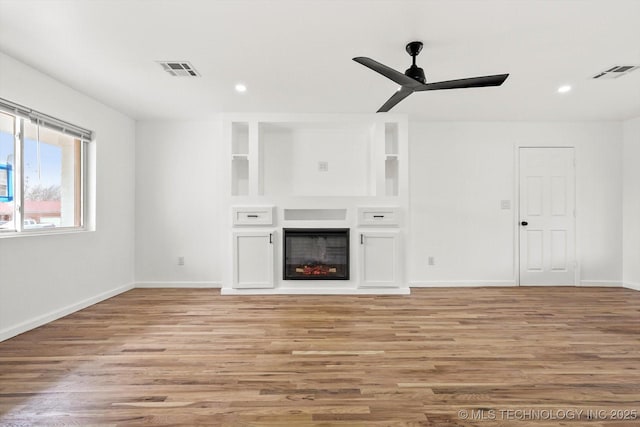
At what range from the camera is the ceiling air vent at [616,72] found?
308 centimetres

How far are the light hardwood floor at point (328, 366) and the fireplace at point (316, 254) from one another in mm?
697

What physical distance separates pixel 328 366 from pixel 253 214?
2.53m

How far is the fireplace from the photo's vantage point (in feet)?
14.6

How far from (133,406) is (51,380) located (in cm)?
73

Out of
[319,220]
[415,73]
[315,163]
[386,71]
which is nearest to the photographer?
[386,71]

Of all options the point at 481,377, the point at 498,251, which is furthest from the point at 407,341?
the point at 498,251

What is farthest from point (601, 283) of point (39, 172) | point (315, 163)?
point (39, 172)

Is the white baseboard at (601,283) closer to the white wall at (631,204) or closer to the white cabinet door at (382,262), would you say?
the white wall at (631,204)

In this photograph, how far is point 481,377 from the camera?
2131mm

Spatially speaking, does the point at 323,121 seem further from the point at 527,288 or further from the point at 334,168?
the point at 527,288

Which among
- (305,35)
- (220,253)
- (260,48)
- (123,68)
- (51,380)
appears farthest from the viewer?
(220,253)

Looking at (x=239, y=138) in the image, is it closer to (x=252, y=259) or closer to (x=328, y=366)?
(x=252, y=259)

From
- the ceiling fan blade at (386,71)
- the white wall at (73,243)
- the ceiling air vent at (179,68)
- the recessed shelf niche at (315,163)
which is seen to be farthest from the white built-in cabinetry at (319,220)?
the ceiling fan blade at (386,71)

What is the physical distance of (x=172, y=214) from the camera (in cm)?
493
